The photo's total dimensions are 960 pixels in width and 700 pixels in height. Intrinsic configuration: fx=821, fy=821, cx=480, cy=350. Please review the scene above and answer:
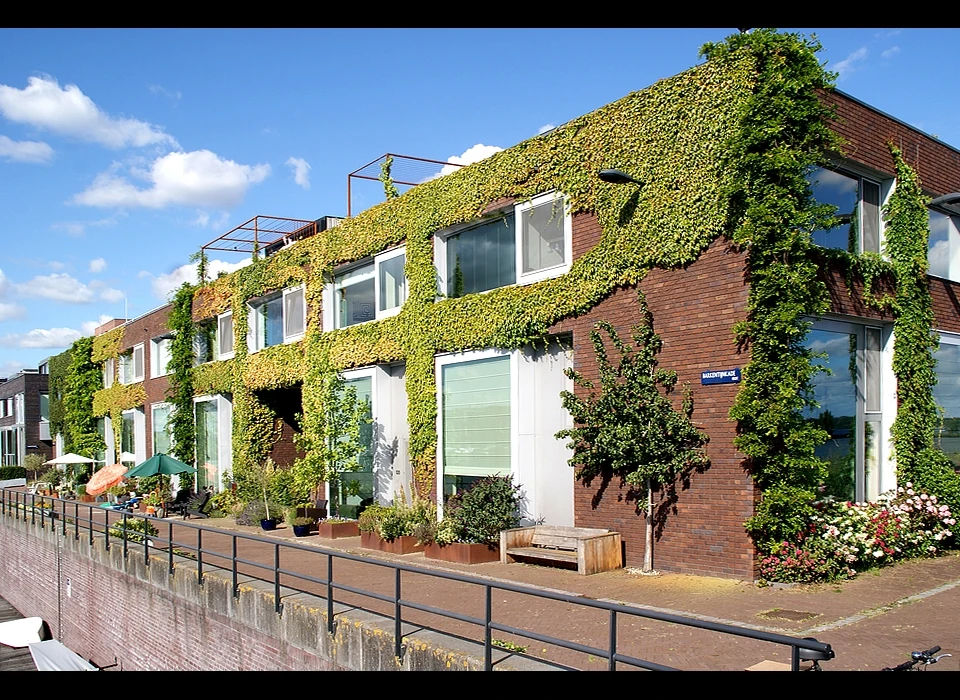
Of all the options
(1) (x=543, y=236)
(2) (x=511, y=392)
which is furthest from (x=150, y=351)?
(1) (x=543, y=236)

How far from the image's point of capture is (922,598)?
9883 millimetres

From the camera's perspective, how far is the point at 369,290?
1975cm

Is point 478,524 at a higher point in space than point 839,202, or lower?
lower

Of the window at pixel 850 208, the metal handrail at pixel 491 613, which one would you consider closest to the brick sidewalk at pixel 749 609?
→ the metal handrail at pixel 491 613

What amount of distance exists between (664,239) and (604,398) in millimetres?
2523

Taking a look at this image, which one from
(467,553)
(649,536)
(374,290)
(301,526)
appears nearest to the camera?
(649,536)

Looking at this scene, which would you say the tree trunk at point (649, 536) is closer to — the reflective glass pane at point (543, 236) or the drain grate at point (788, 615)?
the drain grate at point (788, 615)

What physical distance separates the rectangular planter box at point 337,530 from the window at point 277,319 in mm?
6426

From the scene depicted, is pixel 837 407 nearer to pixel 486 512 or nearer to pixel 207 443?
pixel 486 512

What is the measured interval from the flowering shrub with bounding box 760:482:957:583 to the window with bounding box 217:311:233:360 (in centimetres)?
2012

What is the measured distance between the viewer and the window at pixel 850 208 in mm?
12742

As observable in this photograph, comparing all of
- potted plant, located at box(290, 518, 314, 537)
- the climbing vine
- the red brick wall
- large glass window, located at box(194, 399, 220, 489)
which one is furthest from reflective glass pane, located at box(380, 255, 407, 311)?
the red brick wall

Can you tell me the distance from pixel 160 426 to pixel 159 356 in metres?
2.80
